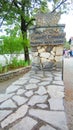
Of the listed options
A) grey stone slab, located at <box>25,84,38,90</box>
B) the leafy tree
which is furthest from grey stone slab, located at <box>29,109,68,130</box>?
the leafy tree

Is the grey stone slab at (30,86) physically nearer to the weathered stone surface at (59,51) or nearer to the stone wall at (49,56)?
the stone wall at (49,56)

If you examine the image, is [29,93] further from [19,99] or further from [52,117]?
[52,117]

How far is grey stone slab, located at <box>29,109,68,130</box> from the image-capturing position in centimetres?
273

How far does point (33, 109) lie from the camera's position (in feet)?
10.7

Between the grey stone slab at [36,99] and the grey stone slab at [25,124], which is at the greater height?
the grey stone slab at [36,99]

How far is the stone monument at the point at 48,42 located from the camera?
6863mm

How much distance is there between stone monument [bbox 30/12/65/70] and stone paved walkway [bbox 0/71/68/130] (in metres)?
2.37

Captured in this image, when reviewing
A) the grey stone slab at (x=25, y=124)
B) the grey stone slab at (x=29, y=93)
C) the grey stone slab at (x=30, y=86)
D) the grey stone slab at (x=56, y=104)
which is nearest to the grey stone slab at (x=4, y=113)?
the grey stone slab at (x=25, y=124)

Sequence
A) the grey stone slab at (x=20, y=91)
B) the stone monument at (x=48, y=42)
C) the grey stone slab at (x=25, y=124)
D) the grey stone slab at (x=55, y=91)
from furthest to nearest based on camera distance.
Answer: the stone monument at (x=48, y=42), the grey stone slab at (x=20, y=91), the grey stone slab at (x=55, y=91), the grey stone slab at (x=25, y=124)

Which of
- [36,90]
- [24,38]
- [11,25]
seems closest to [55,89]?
[36,90]

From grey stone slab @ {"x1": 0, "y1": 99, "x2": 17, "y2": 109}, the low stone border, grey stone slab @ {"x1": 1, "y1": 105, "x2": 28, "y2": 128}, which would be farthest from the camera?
the low stone border

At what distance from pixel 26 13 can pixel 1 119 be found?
26.7 feet

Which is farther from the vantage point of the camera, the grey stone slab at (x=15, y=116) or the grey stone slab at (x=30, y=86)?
the grey stone slab at (x=30, y=86)

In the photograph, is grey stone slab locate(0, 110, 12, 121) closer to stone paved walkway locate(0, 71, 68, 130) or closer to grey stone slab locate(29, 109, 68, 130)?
stone paved walkway locate(0, 71, 68, 130)
